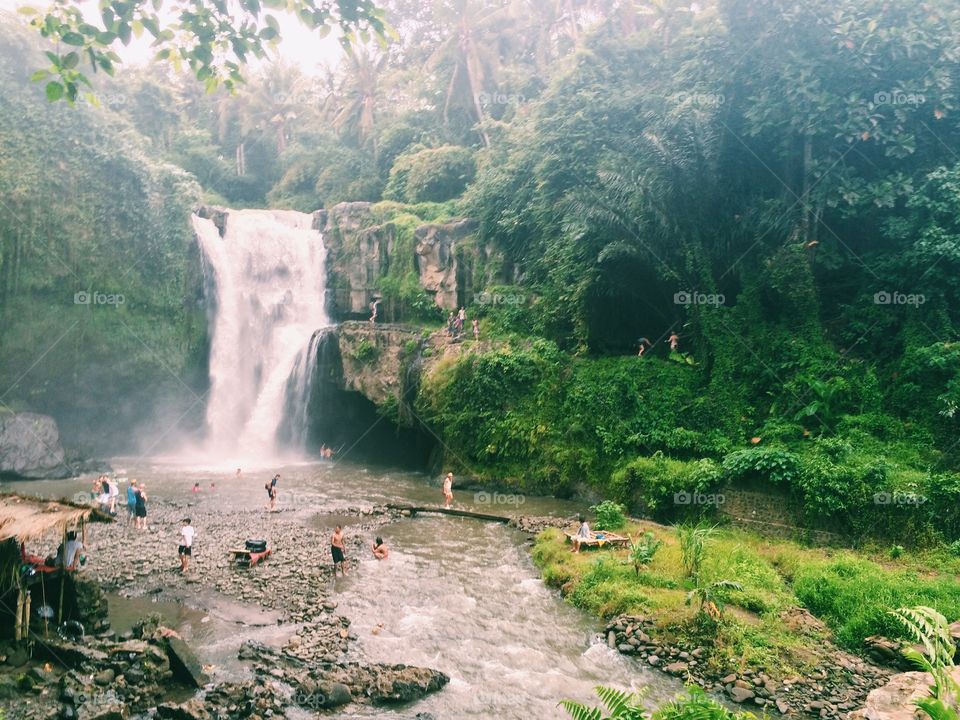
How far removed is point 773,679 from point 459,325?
58.9 feet

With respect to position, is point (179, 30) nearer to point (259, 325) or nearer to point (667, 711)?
point (667, 711)

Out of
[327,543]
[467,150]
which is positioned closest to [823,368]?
[327,543]

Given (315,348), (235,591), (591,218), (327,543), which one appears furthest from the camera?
(315,348)

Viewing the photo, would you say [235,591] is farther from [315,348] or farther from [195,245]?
Answer: [195,245]

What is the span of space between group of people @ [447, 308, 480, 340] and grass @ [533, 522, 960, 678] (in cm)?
1189

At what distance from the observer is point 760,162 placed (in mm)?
19953

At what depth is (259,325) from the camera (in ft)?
94.7

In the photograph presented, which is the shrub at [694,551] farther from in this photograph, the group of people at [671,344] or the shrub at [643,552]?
the group of people at [671,344]

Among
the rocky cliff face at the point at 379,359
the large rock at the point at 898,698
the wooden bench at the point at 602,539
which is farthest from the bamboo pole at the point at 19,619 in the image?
the rocky cliff face at the point at 379,359

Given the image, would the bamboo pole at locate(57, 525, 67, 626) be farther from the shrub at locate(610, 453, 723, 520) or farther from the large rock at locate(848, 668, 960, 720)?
the shrub at locate(610, 453, 723, 520)

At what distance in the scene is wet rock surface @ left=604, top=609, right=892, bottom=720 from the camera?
26.5 feet

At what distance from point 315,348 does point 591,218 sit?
12079mm

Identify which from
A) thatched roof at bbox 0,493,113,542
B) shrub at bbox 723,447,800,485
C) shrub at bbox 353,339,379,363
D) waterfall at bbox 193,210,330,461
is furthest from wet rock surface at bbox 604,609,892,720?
waterfall at bbox 193,210,330,461

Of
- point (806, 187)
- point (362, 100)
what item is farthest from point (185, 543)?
point (362, 100)
